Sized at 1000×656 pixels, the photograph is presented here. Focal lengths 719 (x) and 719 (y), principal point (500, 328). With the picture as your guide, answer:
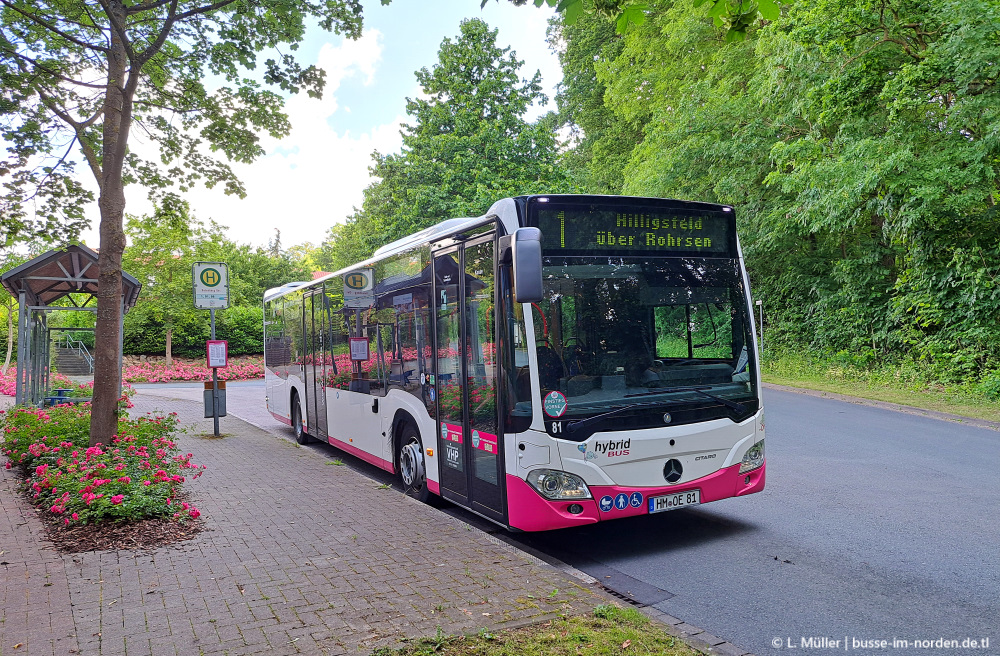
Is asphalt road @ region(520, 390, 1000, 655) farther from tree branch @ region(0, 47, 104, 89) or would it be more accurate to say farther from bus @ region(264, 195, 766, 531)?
tree branch @ region(0, 47, 104, 89)

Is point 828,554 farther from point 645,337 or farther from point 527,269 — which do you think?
point 527,269

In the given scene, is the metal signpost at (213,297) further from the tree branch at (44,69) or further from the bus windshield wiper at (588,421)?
the bus windshield wiper at (588,421)

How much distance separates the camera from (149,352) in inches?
1460

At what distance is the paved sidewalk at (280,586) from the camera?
4.04 m

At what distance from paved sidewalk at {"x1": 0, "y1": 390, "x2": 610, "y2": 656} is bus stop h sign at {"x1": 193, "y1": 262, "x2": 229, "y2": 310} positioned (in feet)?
22.8

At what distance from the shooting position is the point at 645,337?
588 centimetres

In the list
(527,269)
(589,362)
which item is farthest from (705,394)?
(527,269)

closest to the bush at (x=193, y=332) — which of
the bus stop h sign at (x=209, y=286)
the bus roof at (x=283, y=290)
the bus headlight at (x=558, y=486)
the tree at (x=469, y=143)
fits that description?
the tree at (x=469, y=143)

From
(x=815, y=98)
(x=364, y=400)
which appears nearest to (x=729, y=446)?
(x=364, y=400)

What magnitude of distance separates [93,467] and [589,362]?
5175 mm

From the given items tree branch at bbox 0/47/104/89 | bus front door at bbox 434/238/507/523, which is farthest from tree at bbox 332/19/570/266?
bus front door at bbox 434/238/507/523

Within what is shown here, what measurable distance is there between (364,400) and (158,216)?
472cm

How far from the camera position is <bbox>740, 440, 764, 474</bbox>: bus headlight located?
6309mm

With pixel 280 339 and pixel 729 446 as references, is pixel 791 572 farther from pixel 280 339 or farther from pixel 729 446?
pixel 280 339
